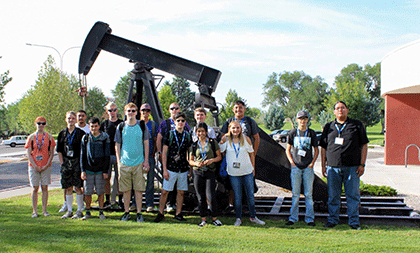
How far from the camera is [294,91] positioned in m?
99.2

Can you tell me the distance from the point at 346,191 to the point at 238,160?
174 cm

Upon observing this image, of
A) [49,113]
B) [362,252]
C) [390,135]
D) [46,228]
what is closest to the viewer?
[362,252]

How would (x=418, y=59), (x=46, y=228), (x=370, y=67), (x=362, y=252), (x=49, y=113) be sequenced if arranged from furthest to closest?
(x=370, y=67) → (x=49, y=113) → (x=418, y=59) → (x=46, y=228) → (x=362, y=252)

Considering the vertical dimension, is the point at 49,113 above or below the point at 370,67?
below

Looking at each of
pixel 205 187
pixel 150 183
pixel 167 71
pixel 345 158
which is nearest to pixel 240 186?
pixel 205 187

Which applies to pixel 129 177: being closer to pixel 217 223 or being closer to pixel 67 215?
pixel 67 215

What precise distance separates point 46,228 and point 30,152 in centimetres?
139

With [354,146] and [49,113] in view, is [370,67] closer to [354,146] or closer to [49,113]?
[49,113]

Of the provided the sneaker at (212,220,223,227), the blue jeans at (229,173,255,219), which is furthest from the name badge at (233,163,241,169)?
the sneaker at (212,220,223,227)

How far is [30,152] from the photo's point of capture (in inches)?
231

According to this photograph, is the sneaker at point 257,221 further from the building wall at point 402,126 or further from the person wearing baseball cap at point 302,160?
the building wall at point 402,126

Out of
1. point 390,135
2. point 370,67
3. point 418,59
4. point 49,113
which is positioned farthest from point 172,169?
point 370,67

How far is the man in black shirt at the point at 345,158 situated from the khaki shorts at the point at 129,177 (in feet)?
9.62

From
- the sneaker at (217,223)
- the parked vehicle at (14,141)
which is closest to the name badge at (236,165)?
the sneaker at (217,223)
